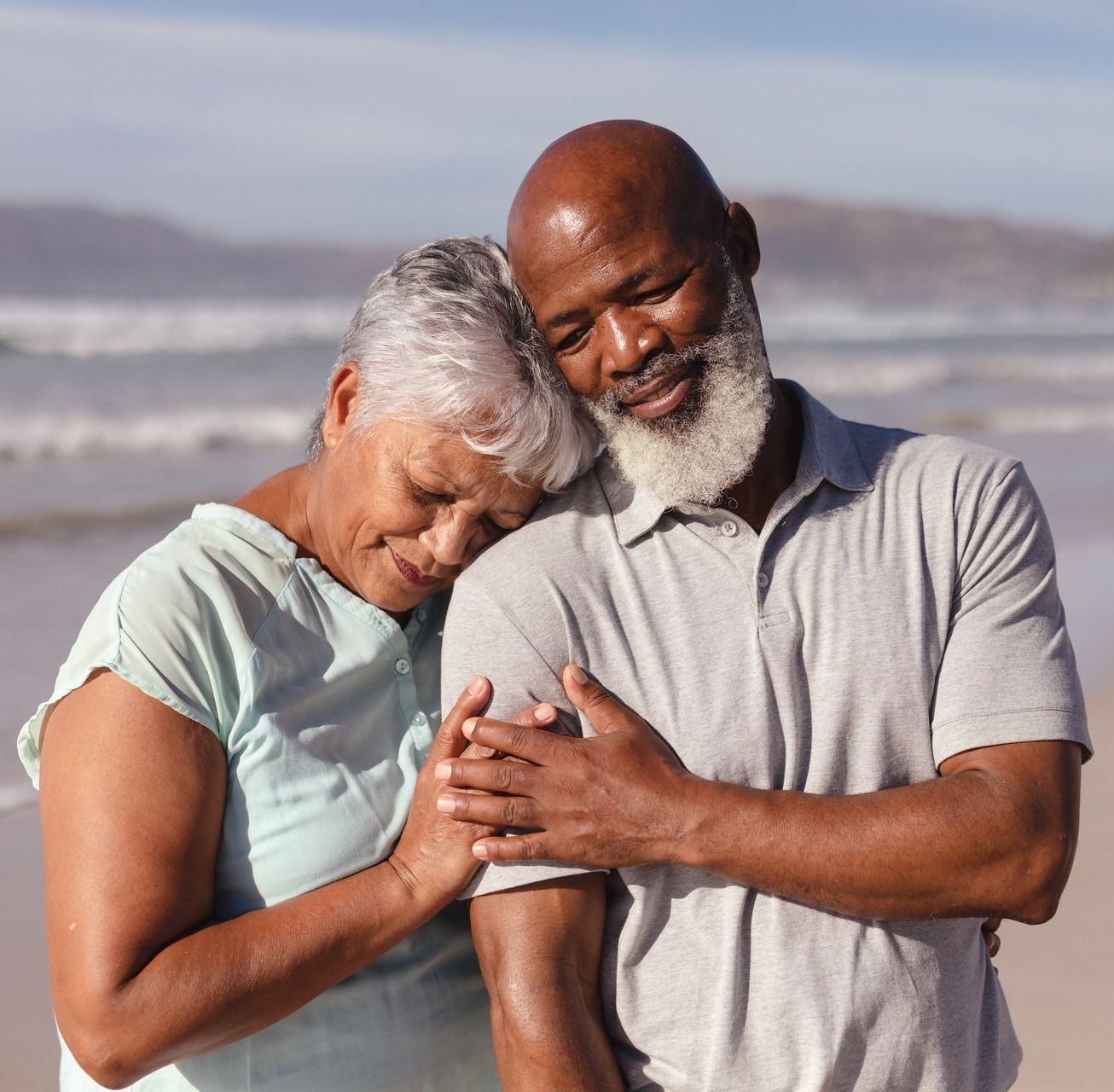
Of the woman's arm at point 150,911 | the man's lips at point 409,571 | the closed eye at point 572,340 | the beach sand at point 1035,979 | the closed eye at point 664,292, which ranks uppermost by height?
the closed eye at point 664,292

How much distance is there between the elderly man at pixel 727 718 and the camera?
6.12ft

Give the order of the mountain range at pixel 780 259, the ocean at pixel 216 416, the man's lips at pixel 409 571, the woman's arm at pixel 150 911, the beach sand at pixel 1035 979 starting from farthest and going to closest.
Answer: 1. the mountain range at pixel 780 259
2. the ocean at pixel 216 416
3. the beach sand at pixel 1035 979
4. the man's lips at pixel 409 571
5. the woman's arm at pixel 150 911

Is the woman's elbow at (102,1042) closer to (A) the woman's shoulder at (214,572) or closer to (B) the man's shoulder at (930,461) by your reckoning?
(A) the woman's shoulder at (214,572)

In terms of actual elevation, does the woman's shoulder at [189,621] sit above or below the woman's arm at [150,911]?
above

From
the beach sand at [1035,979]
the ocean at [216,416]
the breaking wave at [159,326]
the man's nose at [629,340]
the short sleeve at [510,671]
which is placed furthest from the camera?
the breaking wave at [159,326]

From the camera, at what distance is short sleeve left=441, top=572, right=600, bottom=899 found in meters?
1.92

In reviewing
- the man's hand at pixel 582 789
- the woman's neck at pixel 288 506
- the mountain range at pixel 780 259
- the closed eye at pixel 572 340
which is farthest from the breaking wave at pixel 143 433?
the mountain range at pixel 780 259

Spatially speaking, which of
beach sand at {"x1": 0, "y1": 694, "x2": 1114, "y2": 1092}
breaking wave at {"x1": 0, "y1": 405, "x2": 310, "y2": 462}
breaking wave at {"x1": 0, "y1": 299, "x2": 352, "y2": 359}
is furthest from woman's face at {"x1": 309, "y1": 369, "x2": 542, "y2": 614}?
breaking wave at {"x1": 0, "y1": 299, "x2": 352, "y2": 359}

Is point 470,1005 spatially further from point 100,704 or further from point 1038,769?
point 1038,769

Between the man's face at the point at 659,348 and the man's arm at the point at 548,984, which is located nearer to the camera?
the man's arm at the point at 548,984

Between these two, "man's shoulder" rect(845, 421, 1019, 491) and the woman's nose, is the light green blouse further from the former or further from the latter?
"man's shoulder" rect(845, 421, 1019, 491)

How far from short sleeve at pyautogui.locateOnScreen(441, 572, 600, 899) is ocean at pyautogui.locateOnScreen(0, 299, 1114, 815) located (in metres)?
1.44

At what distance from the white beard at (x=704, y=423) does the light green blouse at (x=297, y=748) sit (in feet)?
1.55

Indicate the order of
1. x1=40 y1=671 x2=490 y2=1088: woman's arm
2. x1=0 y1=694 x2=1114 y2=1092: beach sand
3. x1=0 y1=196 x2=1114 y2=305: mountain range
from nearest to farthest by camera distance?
x1=40 y1=671 x2=490 y2=1088: woman's arm → x1=0 y1=694 x2=1114 y2=1092: beach sand → x1=0 y1=196 x2=1114 y2=305: mountain range
